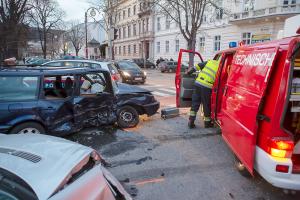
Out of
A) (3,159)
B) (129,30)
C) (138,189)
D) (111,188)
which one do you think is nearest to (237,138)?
(138,189)

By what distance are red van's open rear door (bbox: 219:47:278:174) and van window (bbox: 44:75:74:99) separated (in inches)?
122

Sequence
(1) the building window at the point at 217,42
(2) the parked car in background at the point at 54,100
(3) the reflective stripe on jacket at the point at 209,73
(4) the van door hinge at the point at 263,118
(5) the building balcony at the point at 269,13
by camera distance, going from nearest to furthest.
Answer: (4) the van door hinge at the point at 263,118
(2) the parked car in background at the point at 54,100
(3) the reflective stripe on jacket at the point at 209,73
(5) the building balcony at the point at 269,13
(1) the building window at the point at 217,42

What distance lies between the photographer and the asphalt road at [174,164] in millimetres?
3629

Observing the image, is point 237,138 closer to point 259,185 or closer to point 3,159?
point 259,185

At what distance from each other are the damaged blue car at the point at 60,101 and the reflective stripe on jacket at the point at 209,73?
5.43ft

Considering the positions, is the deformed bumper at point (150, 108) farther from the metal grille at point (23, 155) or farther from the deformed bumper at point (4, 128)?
the metal grille at point (23, 155)

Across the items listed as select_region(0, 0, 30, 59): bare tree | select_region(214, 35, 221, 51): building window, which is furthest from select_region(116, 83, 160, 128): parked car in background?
select_region(214, 35, 221, 51): building window

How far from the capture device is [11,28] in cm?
1930

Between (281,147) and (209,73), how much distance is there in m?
3.21

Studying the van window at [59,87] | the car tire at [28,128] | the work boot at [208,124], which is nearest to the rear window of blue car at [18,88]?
the van window at [59,87]

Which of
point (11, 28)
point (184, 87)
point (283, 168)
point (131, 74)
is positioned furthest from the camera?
point (11, 28)

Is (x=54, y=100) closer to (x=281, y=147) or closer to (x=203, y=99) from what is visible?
(x=203, y=99)

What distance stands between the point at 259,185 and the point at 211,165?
876 millimetres

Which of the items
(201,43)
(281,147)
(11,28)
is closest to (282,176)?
(281,147)
